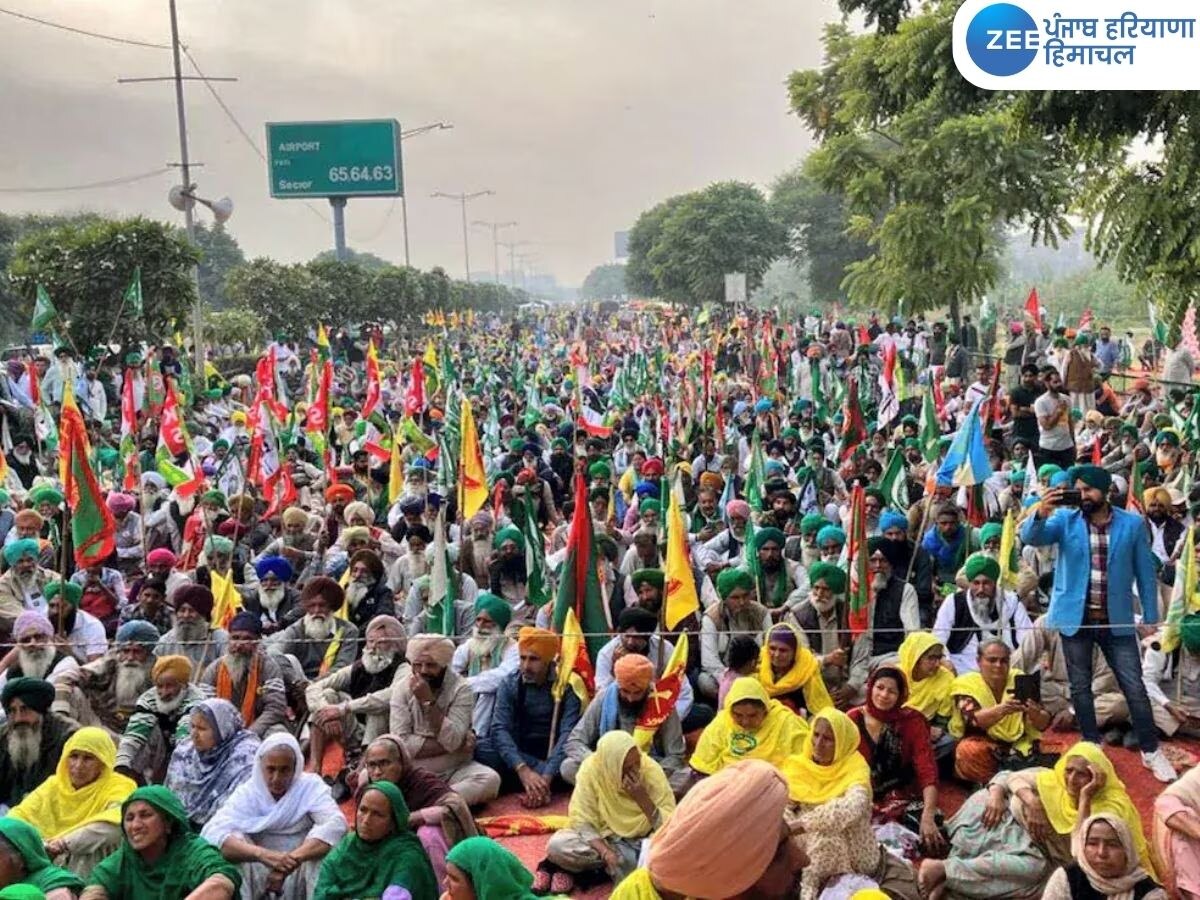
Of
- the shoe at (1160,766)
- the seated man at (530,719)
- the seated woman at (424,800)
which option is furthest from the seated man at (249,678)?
the shoe at (1160,766)

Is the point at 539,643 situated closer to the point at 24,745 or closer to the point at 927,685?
the point at 927,685

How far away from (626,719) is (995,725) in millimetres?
1744

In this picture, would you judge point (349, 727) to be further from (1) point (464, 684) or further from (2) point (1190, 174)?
(2) point (1190, 174)

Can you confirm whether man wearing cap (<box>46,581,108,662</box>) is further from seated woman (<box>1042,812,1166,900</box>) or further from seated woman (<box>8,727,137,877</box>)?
seated woman (<box>1042,812,1166,900</box>)

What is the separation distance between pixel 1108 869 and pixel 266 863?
10.1 feet

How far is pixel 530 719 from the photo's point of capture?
6.00 metres

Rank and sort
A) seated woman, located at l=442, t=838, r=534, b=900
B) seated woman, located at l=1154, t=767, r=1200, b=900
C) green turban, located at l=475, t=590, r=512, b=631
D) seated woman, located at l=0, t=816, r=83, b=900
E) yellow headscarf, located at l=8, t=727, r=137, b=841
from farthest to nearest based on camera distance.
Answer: green turban, located at l=475, t=590, r=512, b=631
yellow headscarf, located at l=8, t=727, r=137, b=841
seated woman, located at l=0, t=816, r=83, b=900
seated woman, located at l=1154, t=767, r=1200, b=900
seated woman, located at l=442, t=838, r=534, b=900

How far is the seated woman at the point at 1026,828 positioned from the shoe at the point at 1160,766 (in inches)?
48.2

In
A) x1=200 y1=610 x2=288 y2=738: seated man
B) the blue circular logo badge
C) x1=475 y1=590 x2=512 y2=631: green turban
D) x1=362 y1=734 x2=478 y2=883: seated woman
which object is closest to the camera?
x1=362 y1=734 x2=478 y2=883: seated woman

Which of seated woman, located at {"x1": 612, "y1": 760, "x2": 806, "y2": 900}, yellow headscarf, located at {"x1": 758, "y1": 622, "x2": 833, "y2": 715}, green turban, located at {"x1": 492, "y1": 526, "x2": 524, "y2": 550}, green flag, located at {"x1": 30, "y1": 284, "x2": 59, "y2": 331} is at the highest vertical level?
green flag, located at {"x1": 30, "y1": 284, "x2": 59, "y2": 331}

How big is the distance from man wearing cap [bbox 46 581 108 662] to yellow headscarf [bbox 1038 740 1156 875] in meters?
4.71

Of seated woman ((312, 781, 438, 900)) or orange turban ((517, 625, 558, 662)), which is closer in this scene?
seated woman ((312, 781, 438, 900))

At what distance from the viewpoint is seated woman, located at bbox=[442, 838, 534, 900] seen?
11.8 ft

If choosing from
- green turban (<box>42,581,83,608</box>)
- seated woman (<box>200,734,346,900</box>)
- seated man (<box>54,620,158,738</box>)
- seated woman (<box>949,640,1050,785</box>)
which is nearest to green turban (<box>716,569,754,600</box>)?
seated woman (<box>949,640,1050,785</box>)
